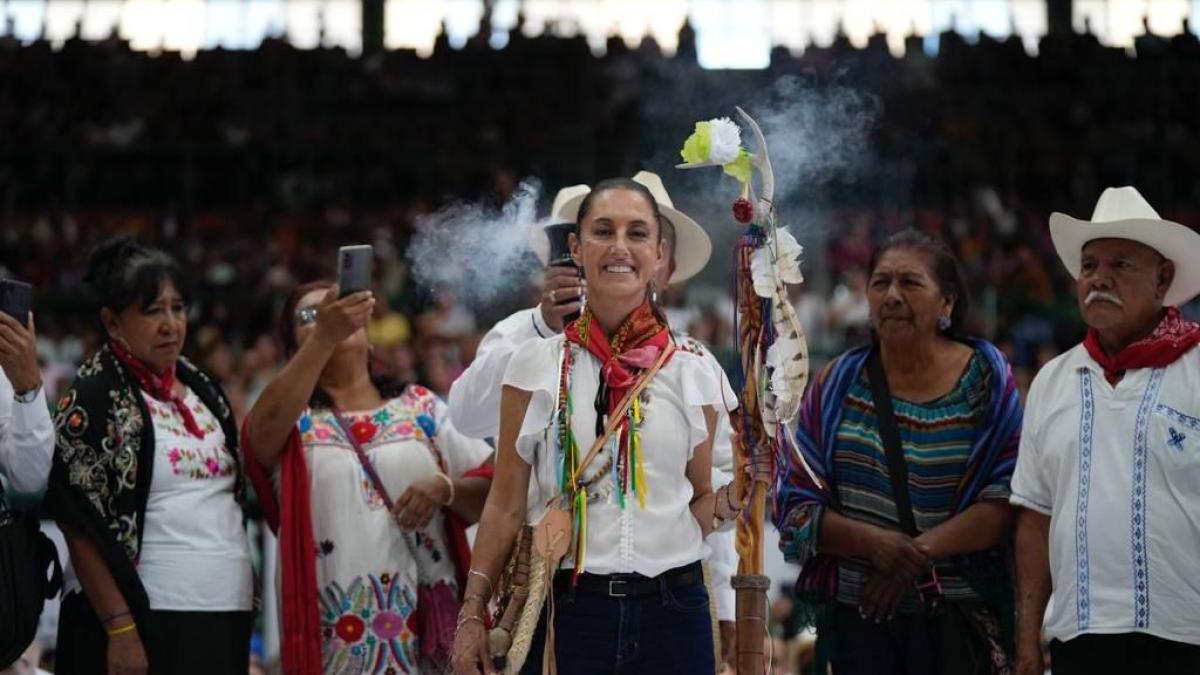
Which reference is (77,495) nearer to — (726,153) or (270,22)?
(726,153)

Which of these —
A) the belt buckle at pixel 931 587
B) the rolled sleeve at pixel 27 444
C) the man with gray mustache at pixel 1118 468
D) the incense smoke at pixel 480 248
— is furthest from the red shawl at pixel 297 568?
the man with gray mustache at pixel 1118 468

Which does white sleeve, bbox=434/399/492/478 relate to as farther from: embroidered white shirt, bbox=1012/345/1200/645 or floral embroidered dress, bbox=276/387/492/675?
embroidered white shirt, bbox=1012/345/1200/645

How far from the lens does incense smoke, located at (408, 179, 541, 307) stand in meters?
4.91

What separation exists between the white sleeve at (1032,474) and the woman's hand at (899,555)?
10.3 inches

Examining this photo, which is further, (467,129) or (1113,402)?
(467,129)

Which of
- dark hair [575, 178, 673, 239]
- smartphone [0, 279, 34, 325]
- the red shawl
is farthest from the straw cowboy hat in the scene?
smartphone [0, 279, 34, 325]

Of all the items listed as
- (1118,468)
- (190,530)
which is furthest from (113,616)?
(1118,468)

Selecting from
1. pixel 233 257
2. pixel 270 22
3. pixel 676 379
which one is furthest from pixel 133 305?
pixel 270 22

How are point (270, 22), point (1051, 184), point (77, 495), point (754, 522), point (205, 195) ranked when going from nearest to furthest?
point (754, 522) → point (77, 495) → point (1051, 184) → point (205, 195) → point (270, 22)

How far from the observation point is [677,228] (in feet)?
14.8

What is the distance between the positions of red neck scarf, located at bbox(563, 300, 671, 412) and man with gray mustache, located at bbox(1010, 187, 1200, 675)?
102 cm

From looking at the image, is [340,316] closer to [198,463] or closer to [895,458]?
[198,463]

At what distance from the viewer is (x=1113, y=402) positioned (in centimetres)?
392

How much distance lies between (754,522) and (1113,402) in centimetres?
96
